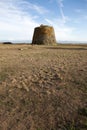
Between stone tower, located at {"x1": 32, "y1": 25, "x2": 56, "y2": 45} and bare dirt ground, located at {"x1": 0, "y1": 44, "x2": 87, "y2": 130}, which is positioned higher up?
stone tower, located at {"x1": 32, "y1": 25, "x2": 56, "y2": 45}

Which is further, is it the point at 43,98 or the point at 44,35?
the point at 44,35

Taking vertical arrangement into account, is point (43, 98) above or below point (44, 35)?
below

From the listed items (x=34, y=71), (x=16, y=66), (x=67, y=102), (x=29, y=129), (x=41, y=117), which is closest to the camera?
(x=29, y=129)

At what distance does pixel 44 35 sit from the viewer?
22922mm

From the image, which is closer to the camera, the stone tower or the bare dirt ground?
the bare dirt ground

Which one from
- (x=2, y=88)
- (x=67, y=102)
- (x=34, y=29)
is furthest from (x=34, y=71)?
(x=34, y=29)

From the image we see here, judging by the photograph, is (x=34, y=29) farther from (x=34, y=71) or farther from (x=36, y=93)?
(x=36, y=93)

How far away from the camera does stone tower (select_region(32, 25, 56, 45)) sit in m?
22.9

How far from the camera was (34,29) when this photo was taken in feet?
78.1

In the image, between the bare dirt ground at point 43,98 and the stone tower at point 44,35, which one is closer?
the bare dirt ground at point 43,98

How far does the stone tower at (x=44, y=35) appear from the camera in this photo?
22.9 metres

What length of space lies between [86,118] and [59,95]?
131 centimetres

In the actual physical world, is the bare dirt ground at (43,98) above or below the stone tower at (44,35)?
below

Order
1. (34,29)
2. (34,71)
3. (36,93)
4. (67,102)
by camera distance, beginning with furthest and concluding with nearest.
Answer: (34,29), (34,71), (36,93), (67,102)
